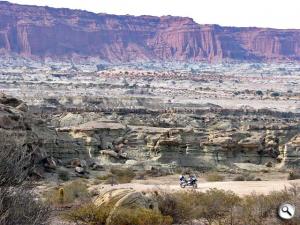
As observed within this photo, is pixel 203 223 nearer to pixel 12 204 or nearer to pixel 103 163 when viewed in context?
pixel 12 204

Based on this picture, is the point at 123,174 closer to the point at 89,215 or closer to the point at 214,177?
the point at 214,177

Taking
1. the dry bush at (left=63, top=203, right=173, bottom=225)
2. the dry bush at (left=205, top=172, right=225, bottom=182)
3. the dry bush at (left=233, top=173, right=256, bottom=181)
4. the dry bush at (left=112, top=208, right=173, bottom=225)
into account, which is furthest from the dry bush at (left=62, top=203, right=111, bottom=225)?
the dry bush at (left=233, top=173, right=256, bottom=181)

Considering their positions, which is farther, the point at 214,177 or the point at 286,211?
the point at 214,177

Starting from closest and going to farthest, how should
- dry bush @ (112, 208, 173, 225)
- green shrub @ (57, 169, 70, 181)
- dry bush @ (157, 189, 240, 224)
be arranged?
dry bush @ (112, 208, 173, 225) < dry bush @ (157, 189, 240, 224) < green shrub @ (57, 169, 70, 181)

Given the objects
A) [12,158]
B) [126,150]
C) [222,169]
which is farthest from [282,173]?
[12,158]

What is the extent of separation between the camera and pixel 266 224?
47.4 ft

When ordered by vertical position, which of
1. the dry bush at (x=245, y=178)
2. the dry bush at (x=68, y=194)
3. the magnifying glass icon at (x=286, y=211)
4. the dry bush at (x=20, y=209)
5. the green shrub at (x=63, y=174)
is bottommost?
the dry bush at (x=245, y=178)

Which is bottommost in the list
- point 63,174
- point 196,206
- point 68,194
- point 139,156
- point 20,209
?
point 139,156

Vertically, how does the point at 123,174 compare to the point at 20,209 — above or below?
below

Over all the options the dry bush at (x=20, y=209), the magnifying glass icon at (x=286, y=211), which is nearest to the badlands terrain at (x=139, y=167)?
the dry bush at (x=20, y=209)

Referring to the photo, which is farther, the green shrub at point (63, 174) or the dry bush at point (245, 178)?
the dry bush at point (245, 178)

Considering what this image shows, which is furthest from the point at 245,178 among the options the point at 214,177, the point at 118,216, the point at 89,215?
the point at 118,216

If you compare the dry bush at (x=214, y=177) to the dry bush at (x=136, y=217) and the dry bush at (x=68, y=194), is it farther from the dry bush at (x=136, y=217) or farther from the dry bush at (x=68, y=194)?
the dry bush at (x=136, y=217)

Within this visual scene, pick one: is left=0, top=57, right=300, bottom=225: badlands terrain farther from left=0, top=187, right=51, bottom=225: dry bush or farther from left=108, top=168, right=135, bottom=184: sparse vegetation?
left=0, top=187, right=51, bottom=225: dry bush
